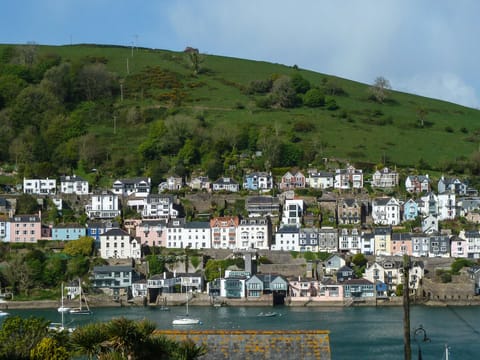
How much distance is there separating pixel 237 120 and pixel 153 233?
29.1 m

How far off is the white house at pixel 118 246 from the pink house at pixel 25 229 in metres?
5.35

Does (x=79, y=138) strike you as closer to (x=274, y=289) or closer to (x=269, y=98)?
(x=269, y=98)

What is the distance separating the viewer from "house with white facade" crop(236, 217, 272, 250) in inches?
2886

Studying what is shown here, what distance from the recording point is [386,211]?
77062 mm

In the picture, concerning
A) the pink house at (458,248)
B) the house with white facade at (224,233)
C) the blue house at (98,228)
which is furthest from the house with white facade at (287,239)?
the blue house at (98,228)

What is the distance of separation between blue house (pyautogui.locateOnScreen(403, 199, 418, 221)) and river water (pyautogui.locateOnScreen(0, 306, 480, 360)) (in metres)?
16.9

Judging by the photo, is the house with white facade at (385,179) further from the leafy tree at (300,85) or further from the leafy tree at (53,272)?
the leafy tree at (300,85)

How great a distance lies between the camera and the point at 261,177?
82562mm

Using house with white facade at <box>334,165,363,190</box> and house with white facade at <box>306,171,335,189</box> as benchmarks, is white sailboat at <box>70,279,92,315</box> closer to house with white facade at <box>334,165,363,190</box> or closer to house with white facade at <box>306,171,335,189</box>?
house with white facade at <box>306,171,335,189</box>

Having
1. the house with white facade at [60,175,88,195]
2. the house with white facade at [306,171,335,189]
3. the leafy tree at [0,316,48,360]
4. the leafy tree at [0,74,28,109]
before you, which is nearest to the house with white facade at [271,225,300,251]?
the house with white facade at [306,171,335,189]

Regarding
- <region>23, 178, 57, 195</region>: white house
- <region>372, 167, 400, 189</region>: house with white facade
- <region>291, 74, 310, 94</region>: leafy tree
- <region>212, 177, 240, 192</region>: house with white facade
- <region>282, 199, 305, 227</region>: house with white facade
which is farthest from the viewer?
<region>291, 74, 310, 94</region>: leafy tree

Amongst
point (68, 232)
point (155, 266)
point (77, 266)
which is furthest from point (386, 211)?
point (77, 266)

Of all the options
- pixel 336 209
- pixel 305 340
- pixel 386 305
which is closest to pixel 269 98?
pixel 336 209

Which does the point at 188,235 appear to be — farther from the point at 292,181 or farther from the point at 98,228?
the point at 292,181
